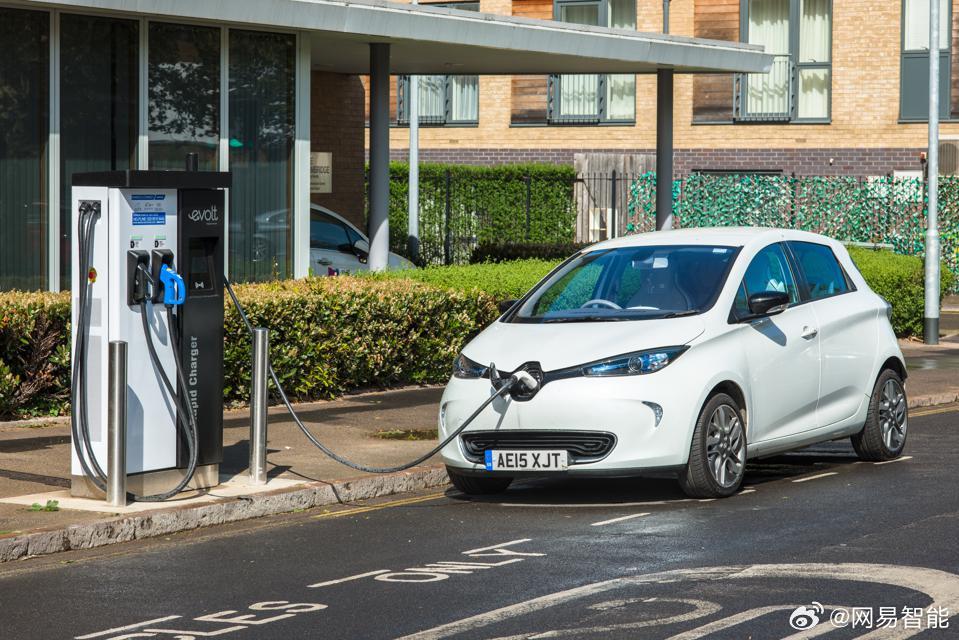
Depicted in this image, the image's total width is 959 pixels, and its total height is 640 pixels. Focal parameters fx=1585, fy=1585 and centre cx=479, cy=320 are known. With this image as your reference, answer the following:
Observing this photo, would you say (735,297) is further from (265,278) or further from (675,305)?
(265,278)

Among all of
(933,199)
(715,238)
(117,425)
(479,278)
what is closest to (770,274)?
(715,238)

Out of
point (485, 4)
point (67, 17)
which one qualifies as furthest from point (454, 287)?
point (485, 4)

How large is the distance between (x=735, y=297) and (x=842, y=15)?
24151mm

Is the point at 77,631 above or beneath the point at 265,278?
beneath

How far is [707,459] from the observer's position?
9664 millimetres

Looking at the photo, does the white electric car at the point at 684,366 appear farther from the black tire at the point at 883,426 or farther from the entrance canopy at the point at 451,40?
the entrance canopy at the point at 451,40

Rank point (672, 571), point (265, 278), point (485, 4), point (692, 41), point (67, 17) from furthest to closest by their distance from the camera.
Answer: point (485, 4), point (692, 41), point (265, 278), point (67, 17), point (672, 571)

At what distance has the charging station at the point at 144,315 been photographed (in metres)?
9.25

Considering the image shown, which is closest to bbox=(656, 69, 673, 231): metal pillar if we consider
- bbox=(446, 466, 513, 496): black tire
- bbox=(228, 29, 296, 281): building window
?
bbox=(228, 29, 296, 281): building window

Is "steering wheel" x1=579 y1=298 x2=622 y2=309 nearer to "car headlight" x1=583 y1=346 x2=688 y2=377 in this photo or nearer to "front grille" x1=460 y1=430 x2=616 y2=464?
"car headlight" x1=583 y1=346 x2=688 y2=377

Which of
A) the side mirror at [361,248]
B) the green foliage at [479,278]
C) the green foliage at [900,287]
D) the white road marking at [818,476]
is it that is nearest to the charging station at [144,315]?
the white road marking at [818,476]

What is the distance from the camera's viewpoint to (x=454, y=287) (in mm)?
16141

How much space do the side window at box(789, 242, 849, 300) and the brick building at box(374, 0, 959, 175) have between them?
838 inches

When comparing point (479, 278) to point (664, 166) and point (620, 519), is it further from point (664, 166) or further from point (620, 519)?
point (620, 519)
